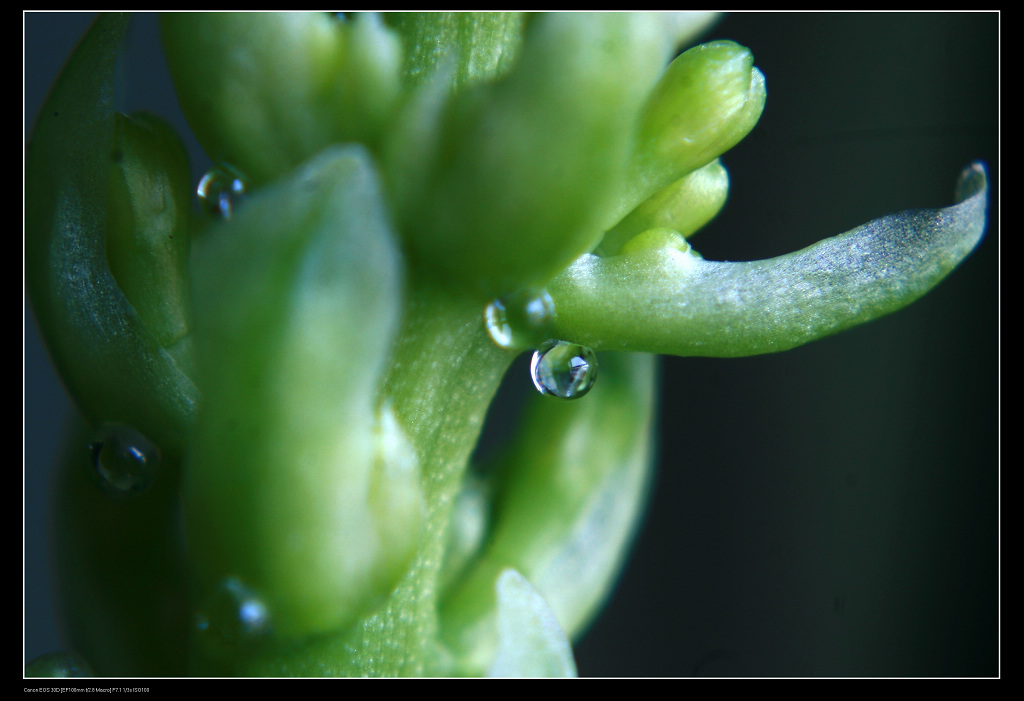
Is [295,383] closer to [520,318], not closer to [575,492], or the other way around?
[520,318]

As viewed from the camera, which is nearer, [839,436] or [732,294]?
[732,294]

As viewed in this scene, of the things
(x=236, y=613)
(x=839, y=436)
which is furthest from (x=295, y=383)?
(x=839, y=436)

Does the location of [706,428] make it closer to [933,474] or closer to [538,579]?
[933,474]

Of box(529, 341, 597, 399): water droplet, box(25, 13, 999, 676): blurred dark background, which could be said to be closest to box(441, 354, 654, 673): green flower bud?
box(529, 341, 597, 399): water droplet

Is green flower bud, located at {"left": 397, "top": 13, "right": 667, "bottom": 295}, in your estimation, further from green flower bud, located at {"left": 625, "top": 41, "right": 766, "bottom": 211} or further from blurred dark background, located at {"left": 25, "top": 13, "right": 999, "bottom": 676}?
blurred dark background, located at {"left": 25, "top": 13, "right": 999, "bottom": 676}

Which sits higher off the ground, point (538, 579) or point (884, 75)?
point (884, 75)
